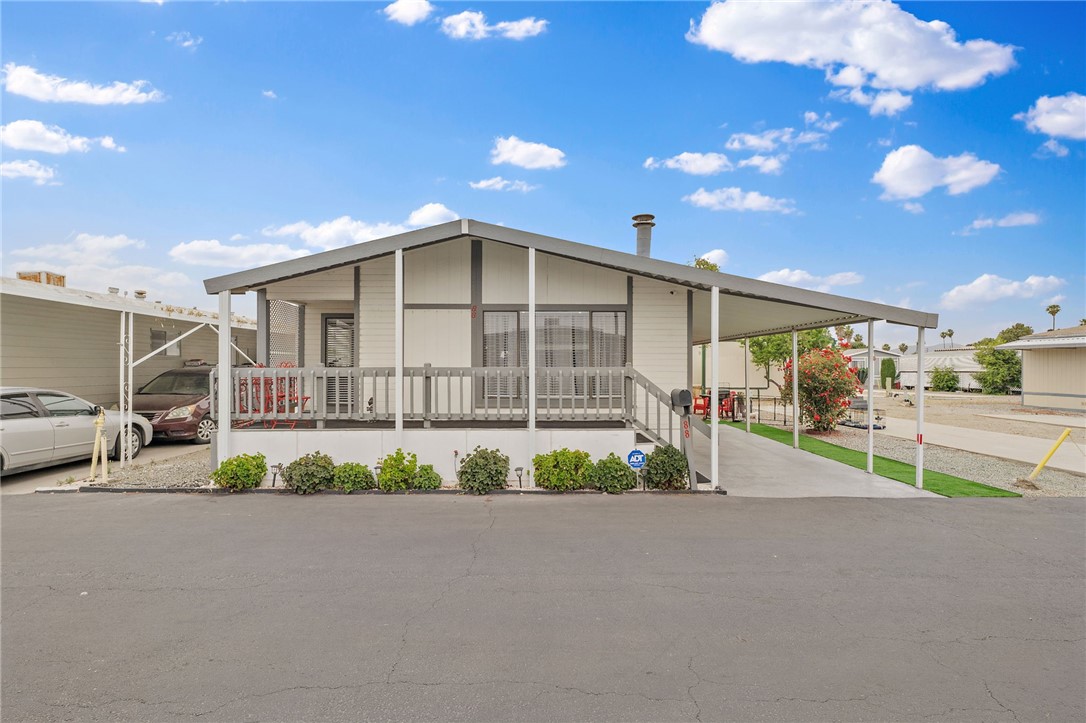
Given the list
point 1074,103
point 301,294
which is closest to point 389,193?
point 301,294

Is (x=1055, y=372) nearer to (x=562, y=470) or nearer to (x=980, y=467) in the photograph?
(x=980, y=467)

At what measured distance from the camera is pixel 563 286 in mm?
9430

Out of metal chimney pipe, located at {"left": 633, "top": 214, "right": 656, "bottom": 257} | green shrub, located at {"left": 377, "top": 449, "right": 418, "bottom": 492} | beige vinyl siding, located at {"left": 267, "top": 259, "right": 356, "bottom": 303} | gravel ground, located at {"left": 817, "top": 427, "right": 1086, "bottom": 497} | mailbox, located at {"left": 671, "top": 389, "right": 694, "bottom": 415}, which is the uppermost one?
metal chimney pipe, located at {"left": 633, "top": 214, "right": 656, "bottom": 257}

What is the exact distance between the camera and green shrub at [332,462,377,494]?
306 inches

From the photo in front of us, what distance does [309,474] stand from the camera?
772 cm

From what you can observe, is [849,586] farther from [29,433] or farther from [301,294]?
[29,433]

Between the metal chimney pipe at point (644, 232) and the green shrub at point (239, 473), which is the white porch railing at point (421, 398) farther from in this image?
the metal chimney pipe at point (644, 232)

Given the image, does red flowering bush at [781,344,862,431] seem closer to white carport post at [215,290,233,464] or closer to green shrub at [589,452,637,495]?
green shrub at [589,452,637,495]

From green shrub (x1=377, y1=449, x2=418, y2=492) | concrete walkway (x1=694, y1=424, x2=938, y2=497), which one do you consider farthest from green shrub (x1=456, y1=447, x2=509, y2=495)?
concrete walkway (x1=694, y1=424, x2=938, y2=497)

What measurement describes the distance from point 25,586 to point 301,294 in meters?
5.92

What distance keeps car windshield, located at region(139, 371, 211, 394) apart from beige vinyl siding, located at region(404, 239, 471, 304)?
645 centimetres

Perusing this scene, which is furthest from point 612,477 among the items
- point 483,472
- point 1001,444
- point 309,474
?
point 1001,444

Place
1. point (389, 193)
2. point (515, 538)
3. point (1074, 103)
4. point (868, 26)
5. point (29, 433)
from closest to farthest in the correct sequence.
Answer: point (515, 538)
point (29, 433)
point (868, 26)
point (1074, 103)
point (389, 193)

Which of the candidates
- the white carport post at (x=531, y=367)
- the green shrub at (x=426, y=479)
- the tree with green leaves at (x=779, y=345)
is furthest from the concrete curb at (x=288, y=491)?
the tree with green leaves at (x=779, y=345)
